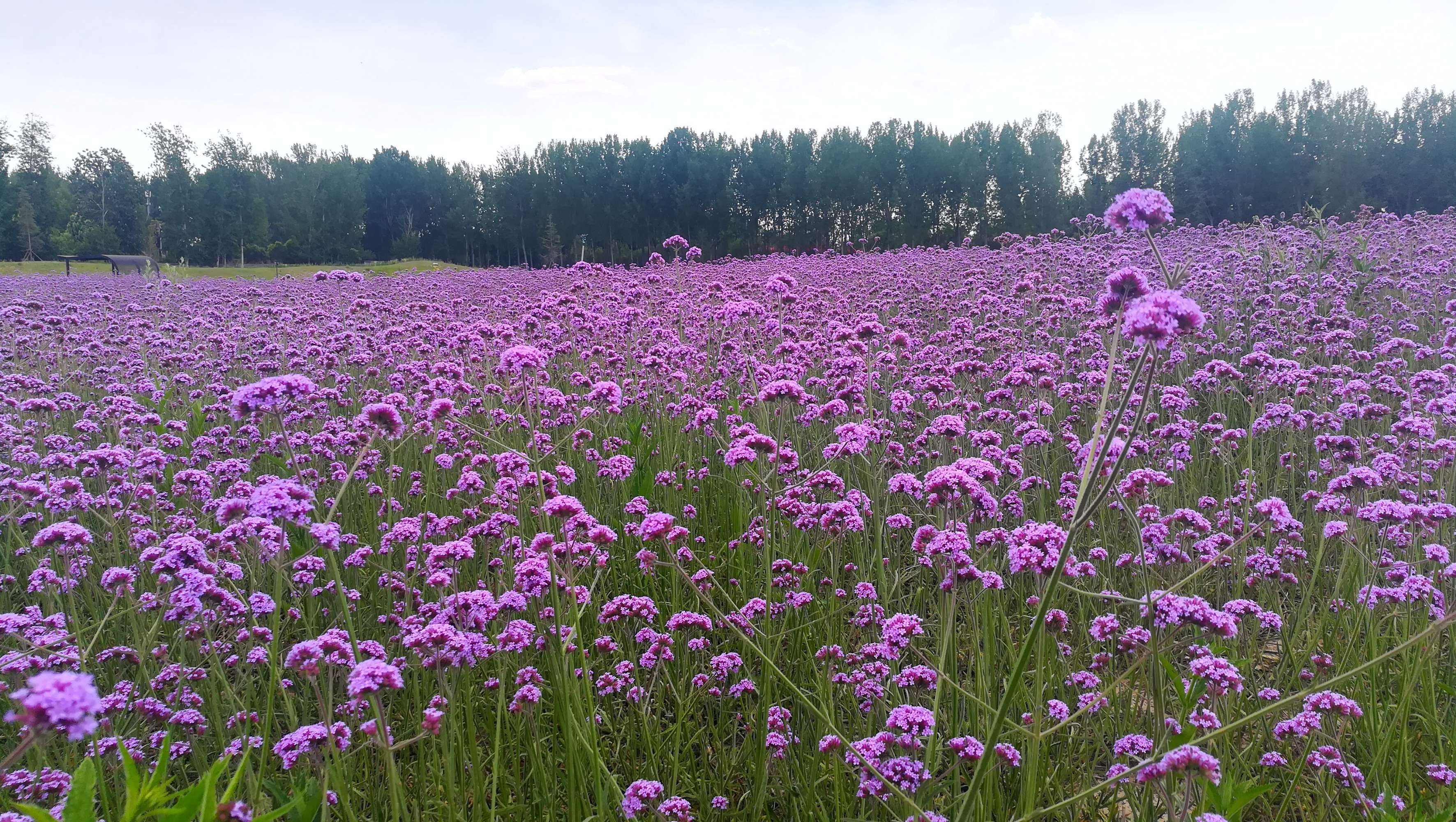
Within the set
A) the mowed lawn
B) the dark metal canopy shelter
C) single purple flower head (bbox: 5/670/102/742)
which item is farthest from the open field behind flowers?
the mowed lawn

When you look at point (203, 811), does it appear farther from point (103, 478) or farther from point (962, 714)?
point (103, 478)

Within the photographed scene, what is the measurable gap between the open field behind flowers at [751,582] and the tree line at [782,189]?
45.6 metres

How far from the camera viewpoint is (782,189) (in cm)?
6391

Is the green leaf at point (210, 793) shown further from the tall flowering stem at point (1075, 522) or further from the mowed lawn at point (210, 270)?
the mowed lawn at point (210, 270)

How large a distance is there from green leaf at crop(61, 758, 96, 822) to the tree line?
50465 millimetres

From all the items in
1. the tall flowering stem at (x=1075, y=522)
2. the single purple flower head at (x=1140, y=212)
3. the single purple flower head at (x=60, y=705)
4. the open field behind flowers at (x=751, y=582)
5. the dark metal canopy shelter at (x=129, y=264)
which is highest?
the dark metal canopy shelter at (x=129, y=264)

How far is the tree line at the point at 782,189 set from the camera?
6009 centimetres

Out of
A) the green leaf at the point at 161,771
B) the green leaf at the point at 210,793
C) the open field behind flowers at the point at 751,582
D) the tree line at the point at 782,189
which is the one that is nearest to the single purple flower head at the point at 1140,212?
the open field behind flowers at the point at 751,582

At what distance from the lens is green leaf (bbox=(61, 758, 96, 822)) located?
1.29m

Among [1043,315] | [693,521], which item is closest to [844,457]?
[693,521]

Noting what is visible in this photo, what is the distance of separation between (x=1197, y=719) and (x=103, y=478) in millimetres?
4948

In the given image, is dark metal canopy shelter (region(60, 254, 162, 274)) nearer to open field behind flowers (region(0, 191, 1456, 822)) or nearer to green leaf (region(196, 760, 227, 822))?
open field behind flowers (region(0, 191, 1456, 822))

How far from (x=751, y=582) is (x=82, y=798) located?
9.16 feet

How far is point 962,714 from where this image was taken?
2.80m
